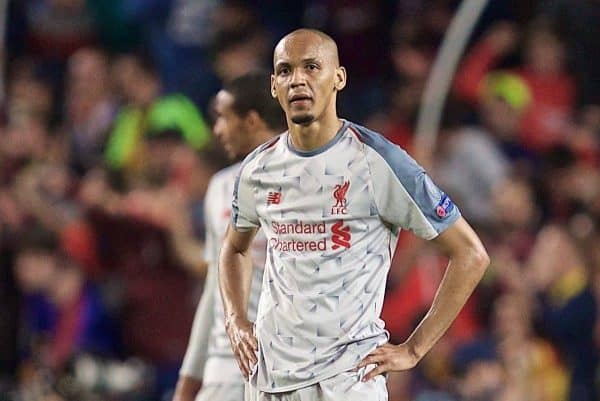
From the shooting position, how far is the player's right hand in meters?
4.79

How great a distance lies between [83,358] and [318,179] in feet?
14.0

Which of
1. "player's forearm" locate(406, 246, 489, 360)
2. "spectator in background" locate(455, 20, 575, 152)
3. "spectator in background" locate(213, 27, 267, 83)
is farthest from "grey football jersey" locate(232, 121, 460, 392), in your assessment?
"spectator in background" locate(213, 27, 267, 83)

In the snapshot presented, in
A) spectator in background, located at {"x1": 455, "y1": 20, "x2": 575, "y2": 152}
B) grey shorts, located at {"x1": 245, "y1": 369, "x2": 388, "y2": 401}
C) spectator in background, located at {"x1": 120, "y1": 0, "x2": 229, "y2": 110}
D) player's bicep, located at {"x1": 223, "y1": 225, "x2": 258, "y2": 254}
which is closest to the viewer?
grey shorts, located at {"x1": 245, "y1": 369, "x2": 388, "y2": 401}

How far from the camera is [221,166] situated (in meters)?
9.26

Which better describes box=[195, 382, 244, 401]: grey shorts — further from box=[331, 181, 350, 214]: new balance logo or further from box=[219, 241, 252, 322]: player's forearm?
box=[331, 181, 350, 214]: new balance logo

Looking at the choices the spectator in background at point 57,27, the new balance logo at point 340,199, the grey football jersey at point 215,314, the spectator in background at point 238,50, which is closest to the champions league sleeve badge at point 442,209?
the new balance logo at point 340,199

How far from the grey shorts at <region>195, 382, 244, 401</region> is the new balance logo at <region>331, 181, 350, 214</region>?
3.91ft

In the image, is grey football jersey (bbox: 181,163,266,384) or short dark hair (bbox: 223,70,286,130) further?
short dark hair (bbox: 223,70,286,130)

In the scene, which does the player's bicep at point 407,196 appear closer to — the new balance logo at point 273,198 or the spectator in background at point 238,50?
the new balance logo at point 273,198

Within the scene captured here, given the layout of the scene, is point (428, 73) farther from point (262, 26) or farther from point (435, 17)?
point (262, 26)

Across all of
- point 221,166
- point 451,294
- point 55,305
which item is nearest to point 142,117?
point 221,166

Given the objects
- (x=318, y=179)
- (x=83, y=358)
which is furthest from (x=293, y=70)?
(x=83, y=358)

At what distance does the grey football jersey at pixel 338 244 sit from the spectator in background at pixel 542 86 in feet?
15.4

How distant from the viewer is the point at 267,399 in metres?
4.71
